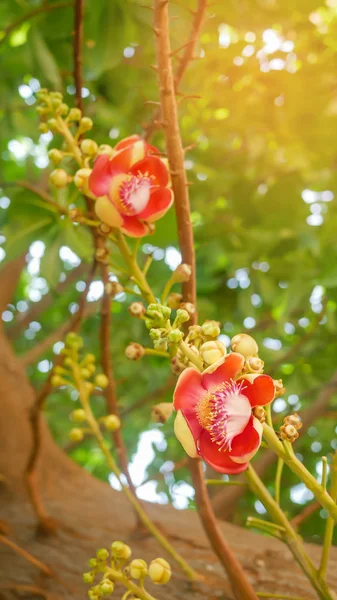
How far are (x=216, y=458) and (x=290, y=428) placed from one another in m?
0.07

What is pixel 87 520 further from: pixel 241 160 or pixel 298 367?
pixel 241 160

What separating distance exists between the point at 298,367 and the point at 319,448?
1.01 ft

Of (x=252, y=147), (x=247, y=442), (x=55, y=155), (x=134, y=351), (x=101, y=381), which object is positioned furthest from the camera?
(x=252, y=147)

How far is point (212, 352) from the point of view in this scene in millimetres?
533

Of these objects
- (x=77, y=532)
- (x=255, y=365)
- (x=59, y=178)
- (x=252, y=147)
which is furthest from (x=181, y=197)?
(x=252, y=147)

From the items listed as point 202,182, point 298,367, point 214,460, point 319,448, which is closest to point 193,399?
point 214,460

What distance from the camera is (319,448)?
2.00m

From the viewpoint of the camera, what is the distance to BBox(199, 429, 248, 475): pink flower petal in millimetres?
530

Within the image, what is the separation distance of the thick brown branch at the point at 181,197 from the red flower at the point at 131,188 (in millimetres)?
24

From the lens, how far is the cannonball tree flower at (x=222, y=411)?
1.67 feet

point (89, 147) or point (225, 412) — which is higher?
point (89, 147)

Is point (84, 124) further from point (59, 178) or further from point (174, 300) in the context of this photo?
point (174, 300)

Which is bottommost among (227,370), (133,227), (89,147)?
(227,370)

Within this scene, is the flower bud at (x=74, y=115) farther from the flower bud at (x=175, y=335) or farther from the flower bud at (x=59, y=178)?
the flower bud at (x=175, y=335)
